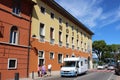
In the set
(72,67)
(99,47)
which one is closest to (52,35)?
(72,67)

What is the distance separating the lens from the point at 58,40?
3681cm

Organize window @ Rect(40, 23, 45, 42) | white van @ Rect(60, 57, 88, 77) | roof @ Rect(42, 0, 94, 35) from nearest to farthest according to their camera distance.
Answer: white van @ Rect(60, 57, 88, 77) → window @ Rect(40, 23, 45, 42) → roof @ Rect(42, 0, 94, 35)

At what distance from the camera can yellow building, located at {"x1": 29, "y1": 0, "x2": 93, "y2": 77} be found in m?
28.8

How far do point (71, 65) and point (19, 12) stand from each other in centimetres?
1018

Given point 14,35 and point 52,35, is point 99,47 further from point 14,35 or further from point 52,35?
point 14,35

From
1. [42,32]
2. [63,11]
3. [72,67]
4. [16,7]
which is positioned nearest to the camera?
[16,7]

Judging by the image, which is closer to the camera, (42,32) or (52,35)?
(42,32)

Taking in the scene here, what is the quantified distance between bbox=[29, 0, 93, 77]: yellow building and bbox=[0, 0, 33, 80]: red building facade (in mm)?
1519

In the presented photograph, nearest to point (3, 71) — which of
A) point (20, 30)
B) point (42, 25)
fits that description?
point (20, 30)

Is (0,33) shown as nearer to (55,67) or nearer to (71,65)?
(71,65)

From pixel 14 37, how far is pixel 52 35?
10.7 metres

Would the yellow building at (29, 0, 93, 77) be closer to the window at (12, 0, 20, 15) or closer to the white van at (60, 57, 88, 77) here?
the white van at (60, 57, 88, 77)

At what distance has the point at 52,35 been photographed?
3462 centimetres

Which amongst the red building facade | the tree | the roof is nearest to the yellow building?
the roof
